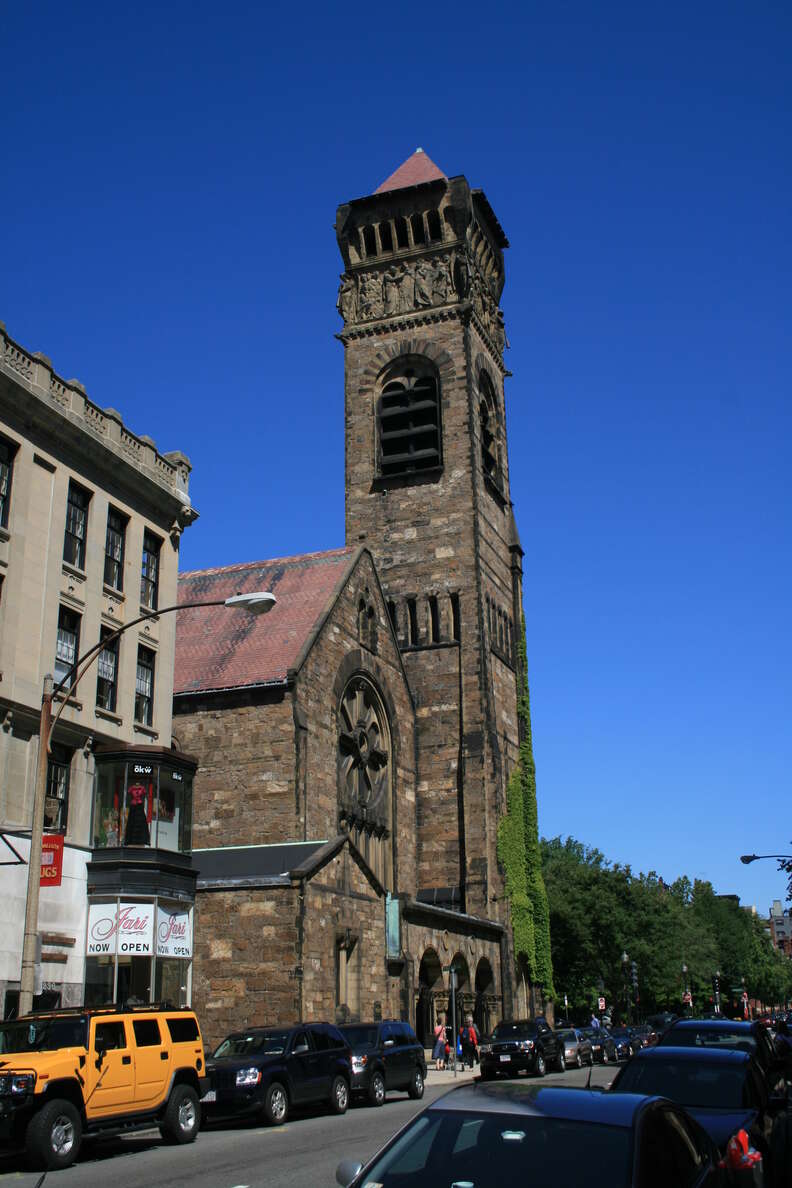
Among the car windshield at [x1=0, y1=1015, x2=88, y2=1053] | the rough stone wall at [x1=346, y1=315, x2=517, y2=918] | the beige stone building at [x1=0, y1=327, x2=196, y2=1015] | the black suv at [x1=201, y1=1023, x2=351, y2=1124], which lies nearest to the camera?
the car windshield at [x1=0, y1=1015, x2=88, y2=1053]

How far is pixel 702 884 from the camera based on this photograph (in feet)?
429

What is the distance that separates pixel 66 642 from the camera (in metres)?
25.7

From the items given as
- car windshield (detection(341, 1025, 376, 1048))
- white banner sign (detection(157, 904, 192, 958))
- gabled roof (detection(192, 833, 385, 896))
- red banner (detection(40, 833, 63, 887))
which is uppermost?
gabled roof (detection(192, 833, 385, 896))

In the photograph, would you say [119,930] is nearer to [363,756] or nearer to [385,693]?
[363,756]

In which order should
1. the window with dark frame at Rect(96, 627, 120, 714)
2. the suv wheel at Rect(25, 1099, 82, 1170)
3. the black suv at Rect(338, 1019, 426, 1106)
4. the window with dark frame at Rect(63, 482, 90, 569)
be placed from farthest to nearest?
1. the window with dark frame at Rect(96, 627, 120, 714)
2. the window with dark frame at Rect(63, 482, 90, 569)
3. the black suv at Rect(338, 1019, 426, 1106)
4. the suv wheel at Rect(25, 1099, 82, 1170)

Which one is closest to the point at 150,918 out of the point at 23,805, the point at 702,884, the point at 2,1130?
the point at 23,805

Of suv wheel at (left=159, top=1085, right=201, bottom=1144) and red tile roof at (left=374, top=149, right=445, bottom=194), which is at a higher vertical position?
red tile roof at (left=374, top=149, right=445, bottom=194)

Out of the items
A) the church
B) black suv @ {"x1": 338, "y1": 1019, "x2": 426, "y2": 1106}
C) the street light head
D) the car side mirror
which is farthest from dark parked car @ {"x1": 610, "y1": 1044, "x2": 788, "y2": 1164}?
the church

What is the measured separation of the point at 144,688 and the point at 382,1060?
10.8m

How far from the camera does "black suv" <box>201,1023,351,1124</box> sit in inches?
736

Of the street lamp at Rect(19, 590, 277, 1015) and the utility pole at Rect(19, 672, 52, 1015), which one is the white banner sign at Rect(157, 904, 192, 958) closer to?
the street lamp at Rect(19, 590, 277, 1015)

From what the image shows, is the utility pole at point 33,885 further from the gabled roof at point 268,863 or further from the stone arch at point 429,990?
the stone arch at point 429,990

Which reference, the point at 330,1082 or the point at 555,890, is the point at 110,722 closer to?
the point at 330,1082

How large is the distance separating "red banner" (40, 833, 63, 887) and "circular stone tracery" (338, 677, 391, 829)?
767 inches
